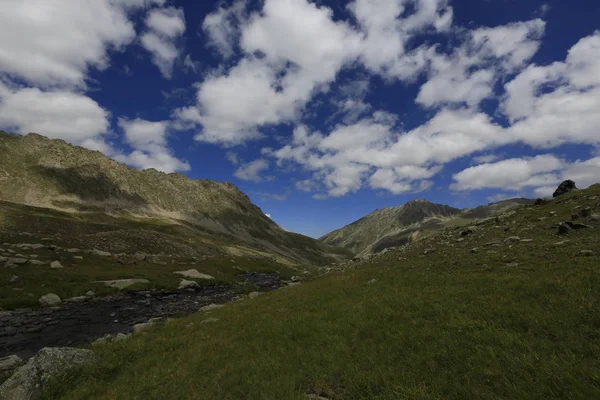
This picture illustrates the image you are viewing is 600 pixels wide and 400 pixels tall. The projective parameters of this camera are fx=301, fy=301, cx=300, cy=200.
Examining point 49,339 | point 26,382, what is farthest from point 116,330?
point 26,382

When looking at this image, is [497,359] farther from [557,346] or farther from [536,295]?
[536,295]

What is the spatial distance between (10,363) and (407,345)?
19.6 metres

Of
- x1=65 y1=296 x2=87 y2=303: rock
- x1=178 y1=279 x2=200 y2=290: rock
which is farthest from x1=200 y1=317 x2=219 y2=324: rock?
x1=178 y1=279 x2=200 y2=290: rock

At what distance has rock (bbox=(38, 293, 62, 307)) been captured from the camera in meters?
29.9

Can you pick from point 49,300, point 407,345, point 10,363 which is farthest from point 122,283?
point 407,345

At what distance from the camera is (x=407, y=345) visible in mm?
10258

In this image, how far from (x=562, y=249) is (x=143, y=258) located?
6475 centimetres

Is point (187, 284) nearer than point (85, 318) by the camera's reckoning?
No

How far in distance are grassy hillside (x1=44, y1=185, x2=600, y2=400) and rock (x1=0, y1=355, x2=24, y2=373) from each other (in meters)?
3.99

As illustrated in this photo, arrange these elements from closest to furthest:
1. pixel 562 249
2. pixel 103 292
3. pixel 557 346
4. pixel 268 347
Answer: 1. pixel 557 346
2. pixel 268 347
3. pixel 562 249
4. pixel 103 292

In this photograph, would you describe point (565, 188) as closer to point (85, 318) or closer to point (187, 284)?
point (187, 284)

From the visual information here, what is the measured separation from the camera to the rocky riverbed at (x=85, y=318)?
2036 cm

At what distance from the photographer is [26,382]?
11602 millimetres

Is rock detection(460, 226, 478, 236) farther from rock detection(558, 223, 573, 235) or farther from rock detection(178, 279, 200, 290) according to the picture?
rock detection(178, 279, 200, 290)
